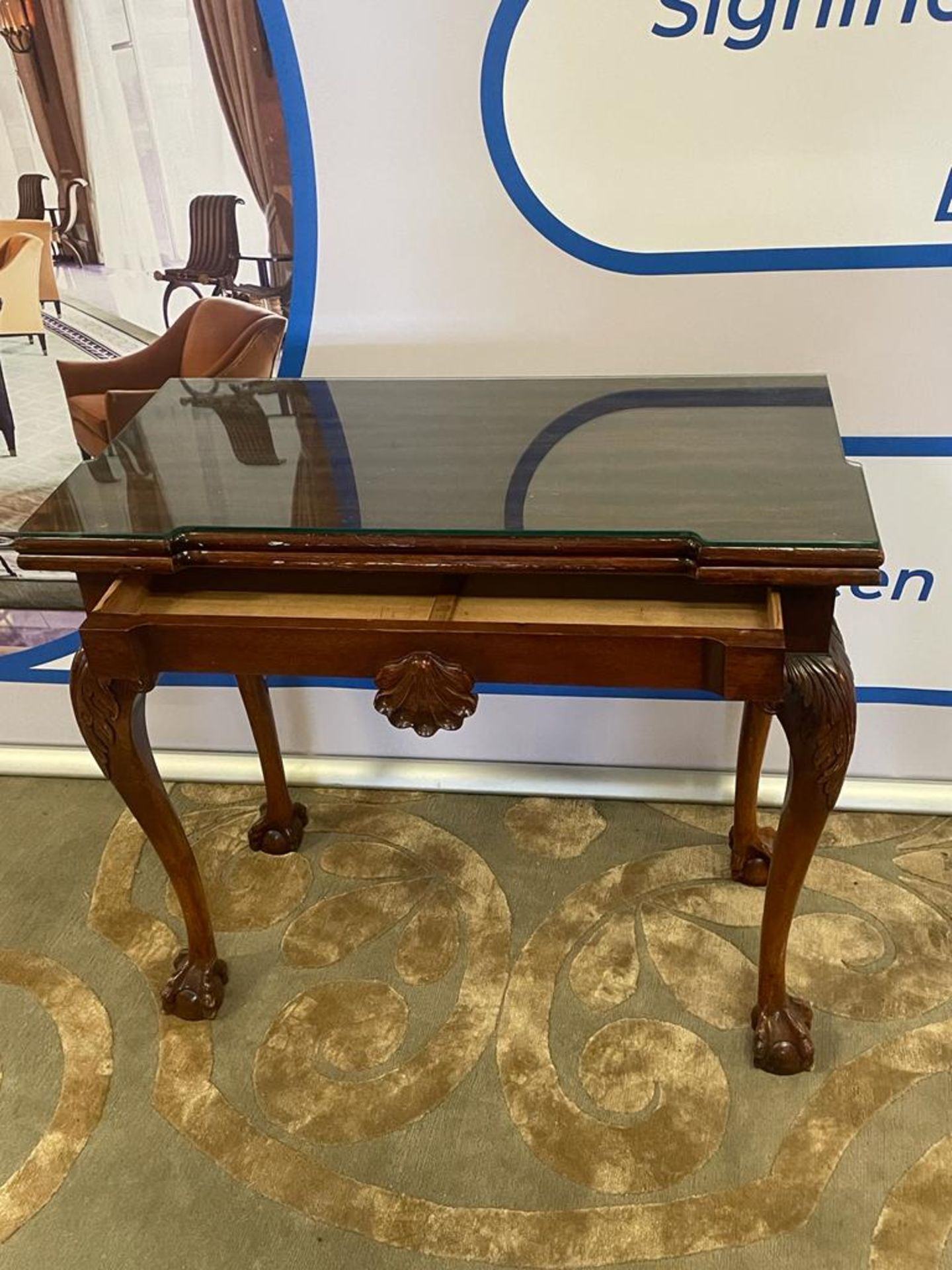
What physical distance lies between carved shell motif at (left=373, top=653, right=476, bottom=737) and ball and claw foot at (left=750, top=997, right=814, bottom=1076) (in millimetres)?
586

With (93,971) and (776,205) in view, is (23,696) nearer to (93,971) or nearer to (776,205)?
(93,971)

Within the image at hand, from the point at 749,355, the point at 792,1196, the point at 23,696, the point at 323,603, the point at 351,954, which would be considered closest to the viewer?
the point at 323,603

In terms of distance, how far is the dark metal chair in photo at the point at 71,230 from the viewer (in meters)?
1.37

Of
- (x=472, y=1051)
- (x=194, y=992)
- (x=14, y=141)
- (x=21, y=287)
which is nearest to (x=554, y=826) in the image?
(x=472, y=1051)

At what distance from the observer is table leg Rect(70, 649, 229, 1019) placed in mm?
1121

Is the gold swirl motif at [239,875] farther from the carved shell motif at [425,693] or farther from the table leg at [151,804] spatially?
the carved shell motif at [425,693]

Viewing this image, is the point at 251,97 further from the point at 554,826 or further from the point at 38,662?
the point at 554,826

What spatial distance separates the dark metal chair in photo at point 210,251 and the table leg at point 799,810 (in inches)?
35.0

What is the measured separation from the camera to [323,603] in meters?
1.04

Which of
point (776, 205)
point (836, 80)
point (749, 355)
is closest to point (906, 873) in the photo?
point (749, 355)

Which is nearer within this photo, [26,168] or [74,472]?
[74,472]

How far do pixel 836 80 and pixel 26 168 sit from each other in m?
1.01

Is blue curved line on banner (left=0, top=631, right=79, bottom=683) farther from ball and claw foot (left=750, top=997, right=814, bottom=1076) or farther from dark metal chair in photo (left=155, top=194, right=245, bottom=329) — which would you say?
ball and claw foot (left=750, top=997, right=814, bottom=1076)

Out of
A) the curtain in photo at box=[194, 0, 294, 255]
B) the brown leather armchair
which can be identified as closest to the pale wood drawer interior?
the brown leather armchair
